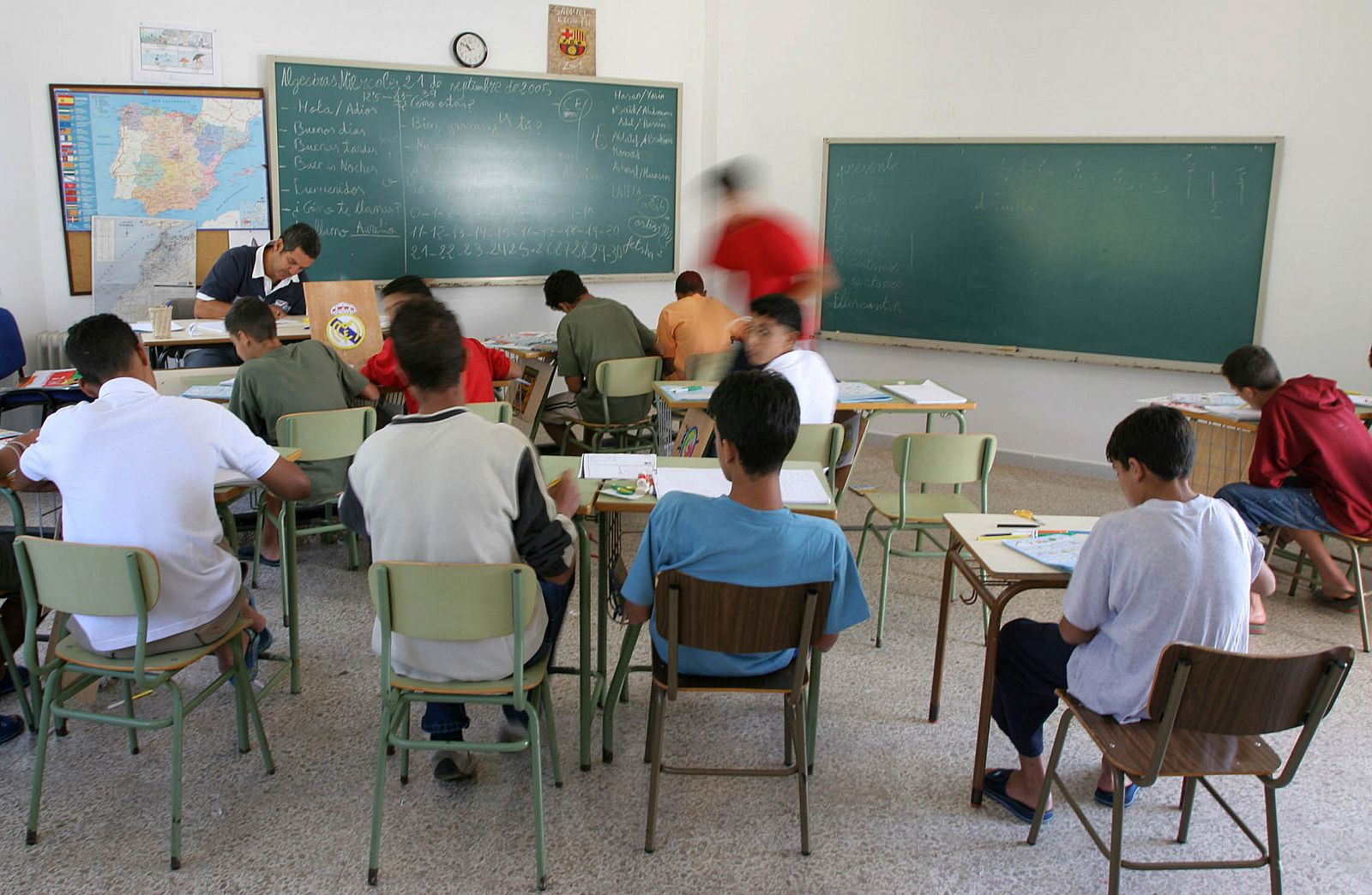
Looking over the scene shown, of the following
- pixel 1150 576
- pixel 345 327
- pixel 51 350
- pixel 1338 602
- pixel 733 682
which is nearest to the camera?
pixel 1150 576

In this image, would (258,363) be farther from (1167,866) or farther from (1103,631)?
(1167,866)

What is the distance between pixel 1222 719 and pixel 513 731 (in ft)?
5.69

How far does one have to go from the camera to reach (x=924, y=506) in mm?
3789

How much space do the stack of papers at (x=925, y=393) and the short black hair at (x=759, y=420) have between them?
238 centimetres

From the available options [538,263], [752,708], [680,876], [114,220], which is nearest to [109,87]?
[114,220]

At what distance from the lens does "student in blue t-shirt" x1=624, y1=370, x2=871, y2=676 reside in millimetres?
2148

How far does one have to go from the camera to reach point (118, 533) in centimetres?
234

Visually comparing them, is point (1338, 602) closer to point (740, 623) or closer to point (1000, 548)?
point (1000, 548)

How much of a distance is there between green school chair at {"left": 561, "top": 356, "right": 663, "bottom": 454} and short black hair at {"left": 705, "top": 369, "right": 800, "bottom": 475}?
284 centimetres

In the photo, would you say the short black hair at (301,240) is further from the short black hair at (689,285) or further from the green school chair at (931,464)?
the green school chair at (931,464)

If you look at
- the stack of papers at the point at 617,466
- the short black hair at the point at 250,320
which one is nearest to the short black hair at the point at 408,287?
the short black hair at the point at 250,320

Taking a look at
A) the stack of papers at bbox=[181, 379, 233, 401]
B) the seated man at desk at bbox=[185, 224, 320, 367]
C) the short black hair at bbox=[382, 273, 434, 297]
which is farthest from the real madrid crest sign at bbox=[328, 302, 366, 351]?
the stack of papers at bbox=[181, 379, 233, 401]

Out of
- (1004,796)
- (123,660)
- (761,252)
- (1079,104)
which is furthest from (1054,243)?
(123,660)

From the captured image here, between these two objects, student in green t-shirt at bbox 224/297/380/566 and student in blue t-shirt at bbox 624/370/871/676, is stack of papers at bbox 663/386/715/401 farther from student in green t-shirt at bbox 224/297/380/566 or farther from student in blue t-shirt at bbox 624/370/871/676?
student in blue t-shirt at bbox 624/370/871/676
